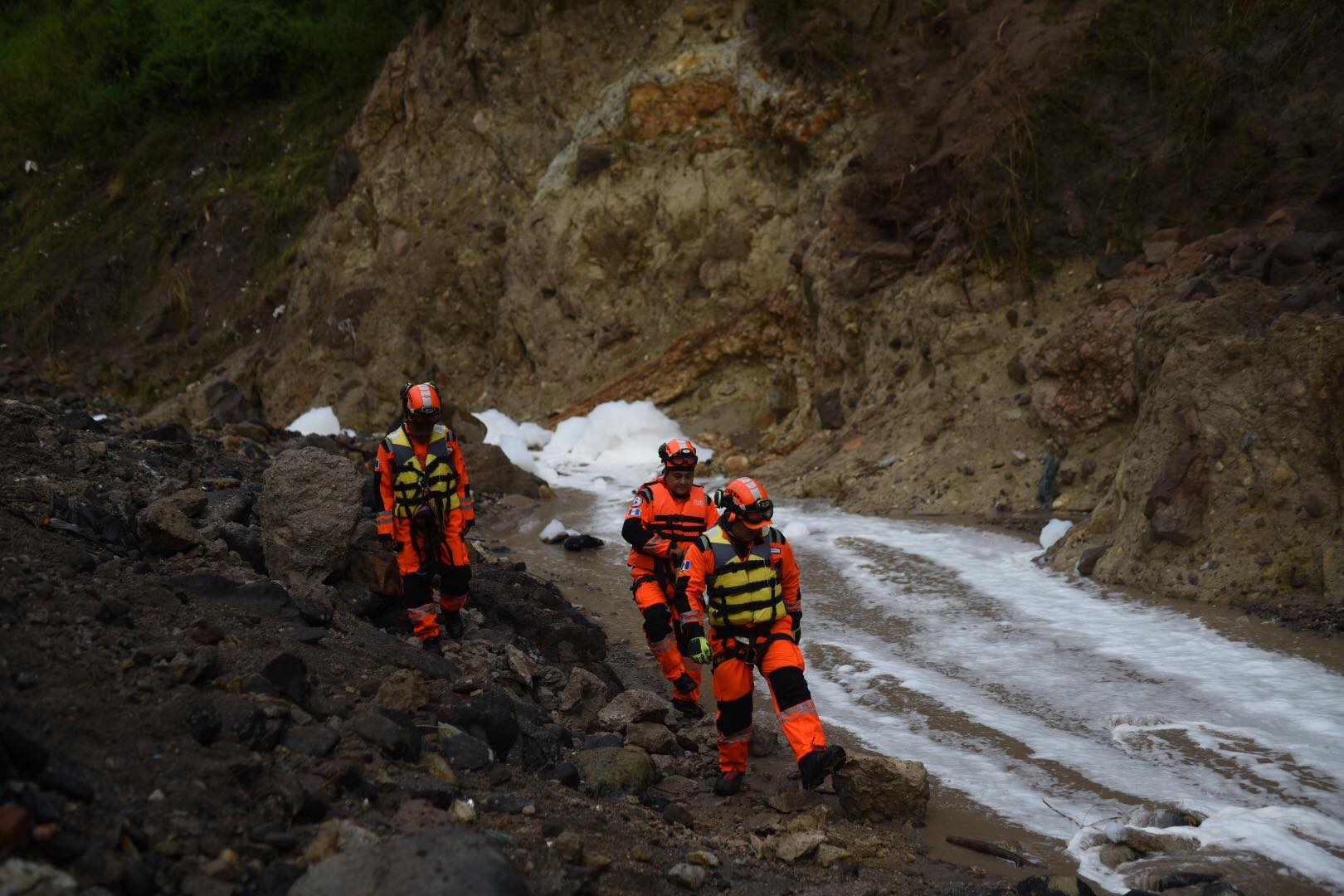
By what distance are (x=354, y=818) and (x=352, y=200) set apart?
922 inches

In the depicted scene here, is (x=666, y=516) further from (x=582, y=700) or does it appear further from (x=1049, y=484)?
(x=1049, y=484)

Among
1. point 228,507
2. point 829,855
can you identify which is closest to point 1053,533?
point 829,855

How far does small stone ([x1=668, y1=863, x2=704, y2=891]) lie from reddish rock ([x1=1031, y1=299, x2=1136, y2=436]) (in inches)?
332

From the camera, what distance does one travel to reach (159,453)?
10.3 metres

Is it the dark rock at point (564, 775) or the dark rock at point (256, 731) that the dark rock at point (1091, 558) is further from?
the dark rock at point (256, 731)

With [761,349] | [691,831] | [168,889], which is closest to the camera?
[168,889]

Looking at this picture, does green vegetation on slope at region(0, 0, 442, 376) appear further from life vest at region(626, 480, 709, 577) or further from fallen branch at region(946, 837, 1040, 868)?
fallen branch at region(946, 837, 1040, 868)

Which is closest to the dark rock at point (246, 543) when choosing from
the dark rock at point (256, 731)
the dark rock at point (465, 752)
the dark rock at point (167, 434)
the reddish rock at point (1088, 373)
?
the dark rock at point (465, 752)

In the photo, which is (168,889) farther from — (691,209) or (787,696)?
(691,209)

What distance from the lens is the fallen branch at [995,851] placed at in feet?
16.6

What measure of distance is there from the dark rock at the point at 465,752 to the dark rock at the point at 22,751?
186cm

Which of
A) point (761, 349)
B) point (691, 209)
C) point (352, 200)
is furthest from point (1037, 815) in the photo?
point (352, 200)

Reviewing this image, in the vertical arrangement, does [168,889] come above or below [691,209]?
below

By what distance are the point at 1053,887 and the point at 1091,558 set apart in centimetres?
563
